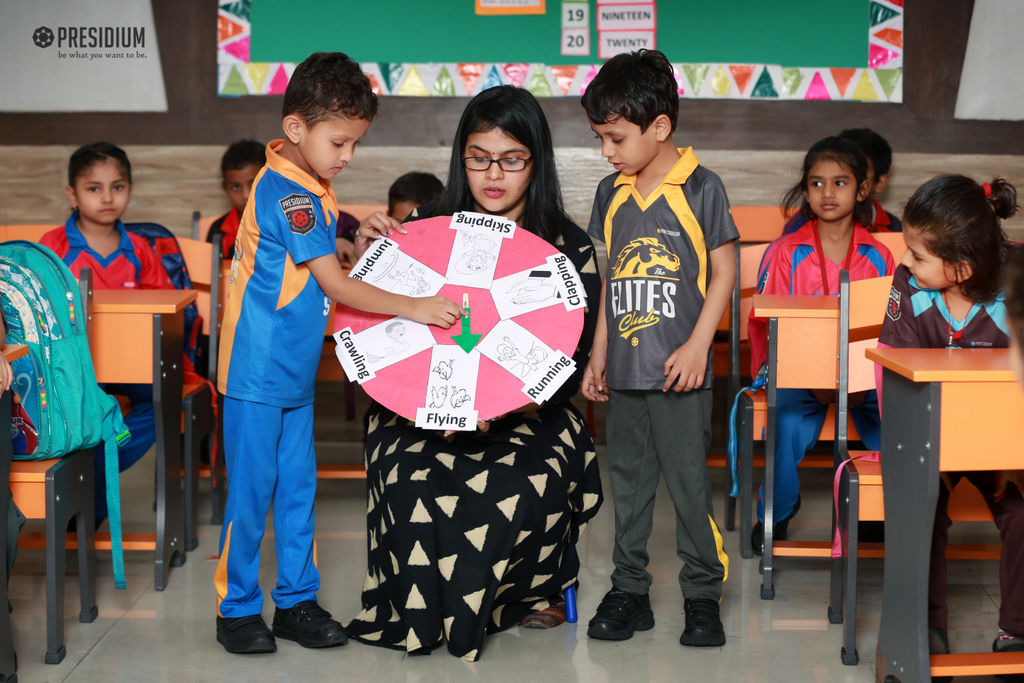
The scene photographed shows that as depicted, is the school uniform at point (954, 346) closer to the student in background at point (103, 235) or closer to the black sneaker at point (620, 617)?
the black sneaker at point (620, 617)

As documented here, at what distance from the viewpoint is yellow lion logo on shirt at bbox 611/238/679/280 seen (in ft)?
7.37

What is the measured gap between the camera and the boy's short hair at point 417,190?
3582mm

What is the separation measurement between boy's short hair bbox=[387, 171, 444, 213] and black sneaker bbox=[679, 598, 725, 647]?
193 cm

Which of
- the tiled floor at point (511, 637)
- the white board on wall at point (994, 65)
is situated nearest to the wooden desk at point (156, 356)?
the tiled floor at point (511, 637)

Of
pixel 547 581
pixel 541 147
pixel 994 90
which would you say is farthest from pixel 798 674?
pixel 994 90

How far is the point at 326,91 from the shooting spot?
2076 millimetres

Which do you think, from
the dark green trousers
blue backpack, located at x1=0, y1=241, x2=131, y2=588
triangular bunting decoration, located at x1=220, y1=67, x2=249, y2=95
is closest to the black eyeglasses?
the dark green trousers

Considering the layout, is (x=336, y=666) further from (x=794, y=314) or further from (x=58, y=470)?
(x=794, y=314)

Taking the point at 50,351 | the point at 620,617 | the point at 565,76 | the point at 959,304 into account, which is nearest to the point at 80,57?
the point at 565,76

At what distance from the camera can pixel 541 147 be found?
7.68ft

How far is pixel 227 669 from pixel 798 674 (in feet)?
4.54

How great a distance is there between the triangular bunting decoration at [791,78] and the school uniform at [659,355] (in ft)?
7.27

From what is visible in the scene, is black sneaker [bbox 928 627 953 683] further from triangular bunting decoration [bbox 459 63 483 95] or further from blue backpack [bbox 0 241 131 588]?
triangular bunting decoration [bbox 459 63 483 95]

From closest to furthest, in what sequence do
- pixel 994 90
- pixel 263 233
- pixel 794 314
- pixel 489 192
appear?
pixel 263 233 → pixel 489 192 → pixel 794 314 → pixel 994 90
